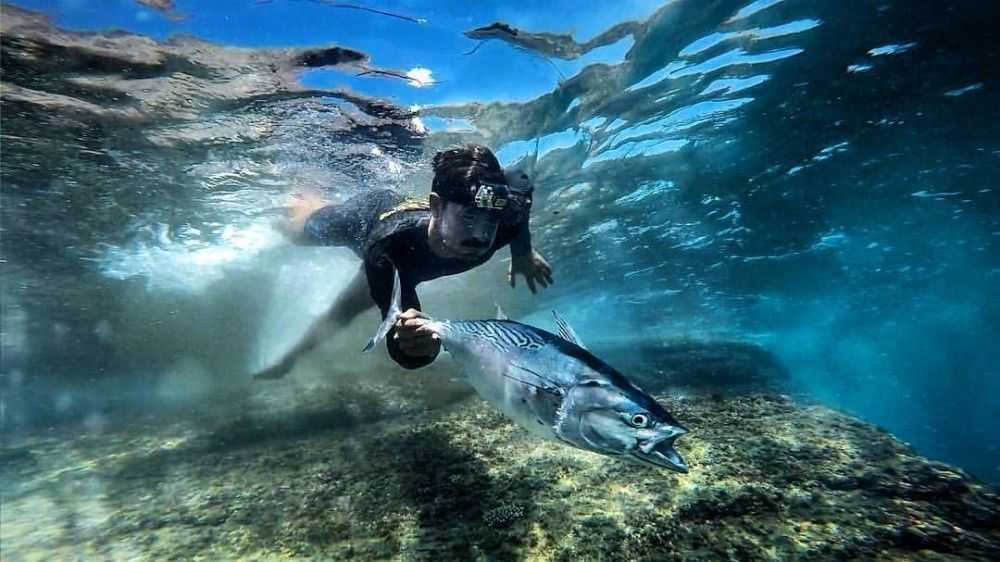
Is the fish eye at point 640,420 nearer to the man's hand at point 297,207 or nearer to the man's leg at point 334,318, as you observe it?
the man's leg at point 334,318

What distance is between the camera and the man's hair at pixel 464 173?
4.97 m

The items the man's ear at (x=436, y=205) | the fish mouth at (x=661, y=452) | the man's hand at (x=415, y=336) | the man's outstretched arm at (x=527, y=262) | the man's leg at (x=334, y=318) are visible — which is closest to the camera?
the fish mouth at (x=661, y=452)

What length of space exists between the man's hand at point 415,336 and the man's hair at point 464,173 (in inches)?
77.3

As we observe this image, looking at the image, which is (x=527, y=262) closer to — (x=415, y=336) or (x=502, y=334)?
(x=415, y=336)

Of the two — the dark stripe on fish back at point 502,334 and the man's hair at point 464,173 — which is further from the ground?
the man's hair at point 464,173

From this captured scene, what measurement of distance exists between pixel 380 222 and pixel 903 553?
639 centimetres

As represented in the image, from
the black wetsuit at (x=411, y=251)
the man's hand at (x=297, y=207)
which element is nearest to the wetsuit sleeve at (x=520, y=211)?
the black wetsuit at (x=411, y=251)

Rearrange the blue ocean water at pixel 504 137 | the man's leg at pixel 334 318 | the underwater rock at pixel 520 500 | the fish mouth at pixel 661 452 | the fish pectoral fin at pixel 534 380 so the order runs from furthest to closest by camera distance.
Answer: the man's leg at pixel 334 318
the blue ocean water at pixel 504 137
the underwater rock at pixel 520 500
the fish pectoral fin at pixel 534 380
the fish mouth at pixel 661 452

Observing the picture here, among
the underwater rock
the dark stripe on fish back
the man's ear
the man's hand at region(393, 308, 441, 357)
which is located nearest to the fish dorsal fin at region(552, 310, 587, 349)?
the dark stripe on fish back

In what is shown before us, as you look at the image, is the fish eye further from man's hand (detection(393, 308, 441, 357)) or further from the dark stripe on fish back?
man's hand (detection(393, 308, 441, 357))

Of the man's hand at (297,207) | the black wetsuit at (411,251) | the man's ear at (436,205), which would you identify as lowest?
the black wetsuit at (411,251)

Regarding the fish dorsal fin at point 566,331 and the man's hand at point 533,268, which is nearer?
the fish dorsal fin at point 566,331

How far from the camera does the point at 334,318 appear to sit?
9.77 meters

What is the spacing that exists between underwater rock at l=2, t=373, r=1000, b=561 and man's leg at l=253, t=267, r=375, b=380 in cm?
332
